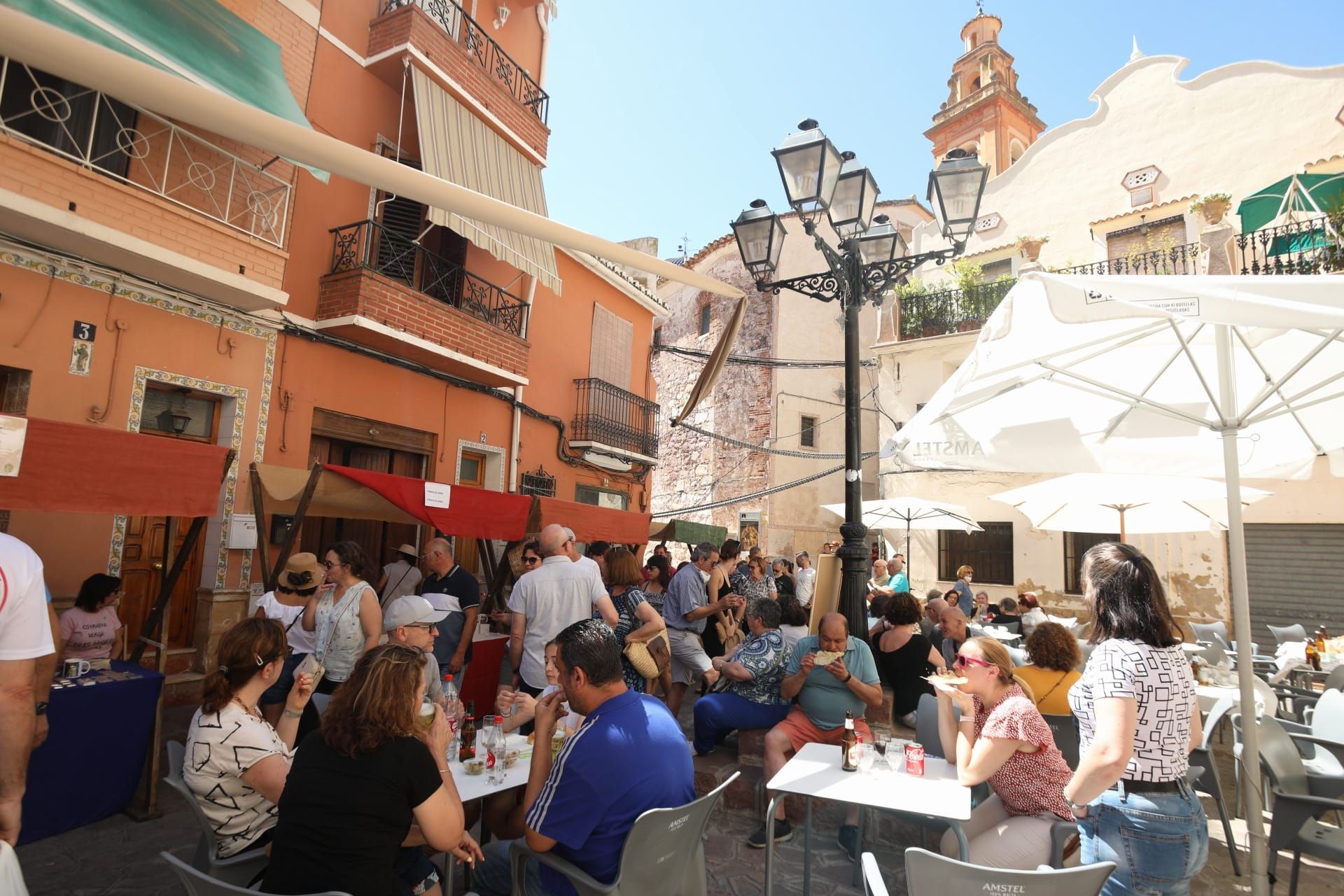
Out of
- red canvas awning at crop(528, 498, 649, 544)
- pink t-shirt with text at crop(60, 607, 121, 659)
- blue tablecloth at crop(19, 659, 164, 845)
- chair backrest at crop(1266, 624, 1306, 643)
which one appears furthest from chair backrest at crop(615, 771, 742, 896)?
chair backrest at crop(1266, 624, 1306, 643)

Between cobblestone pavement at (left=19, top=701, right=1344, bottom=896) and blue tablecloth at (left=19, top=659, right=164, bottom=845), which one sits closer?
cobblestone pavement at (left=19, top=701, right=1344, bottom=896)

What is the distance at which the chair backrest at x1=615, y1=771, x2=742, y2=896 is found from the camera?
2518 millimetres

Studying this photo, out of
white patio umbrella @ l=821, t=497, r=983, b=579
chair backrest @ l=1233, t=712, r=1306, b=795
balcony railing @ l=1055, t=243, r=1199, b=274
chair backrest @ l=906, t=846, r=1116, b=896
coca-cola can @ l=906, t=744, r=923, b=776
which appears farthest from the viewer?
balcony railing @ l=1055, t=243, r=1199, b=274

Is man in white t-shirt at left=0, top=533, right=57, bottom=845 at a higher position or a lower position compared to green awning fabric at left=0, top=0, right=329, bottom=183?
lower

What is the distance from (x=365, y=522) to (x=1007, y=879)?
9.52 meters

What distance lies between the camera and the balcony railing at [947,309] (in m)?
16.8

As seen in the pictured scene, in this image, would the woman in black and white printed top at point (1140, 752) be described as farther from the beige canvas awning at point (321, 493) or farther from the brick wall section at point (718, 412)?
the brick wall section at point (718, 412)

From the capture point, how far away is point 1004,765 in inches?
130

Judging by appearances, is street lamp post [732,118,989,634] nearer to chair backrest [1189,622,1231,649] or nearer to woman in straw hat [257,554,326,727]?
woman in straw hat [257,554,326,727]

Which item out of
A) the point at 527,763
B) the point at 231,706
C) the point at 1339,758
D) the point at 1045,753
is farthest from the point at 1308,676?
the point at 231,706

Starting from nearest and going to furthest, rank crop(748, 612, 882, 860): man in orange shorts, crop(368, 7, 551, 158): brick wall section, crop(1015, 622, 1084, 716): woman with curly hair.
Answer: crop(1015, 622, 1084, 716): woman with curly hair, crop(748, 612, 882, 860): man in orange shorts, crop(368, 7, 551, 158): brick wall section

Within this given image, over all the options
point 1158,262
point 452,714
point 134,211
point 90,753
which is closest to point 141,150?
point 134,211

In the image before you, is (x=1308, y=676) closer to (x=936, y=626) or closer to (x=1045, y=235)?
(x=936, y=626)

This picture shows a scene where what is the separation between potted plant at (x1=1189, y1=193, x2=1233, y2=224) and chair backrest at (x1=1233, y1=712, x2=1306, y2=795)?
13989 millimetres
